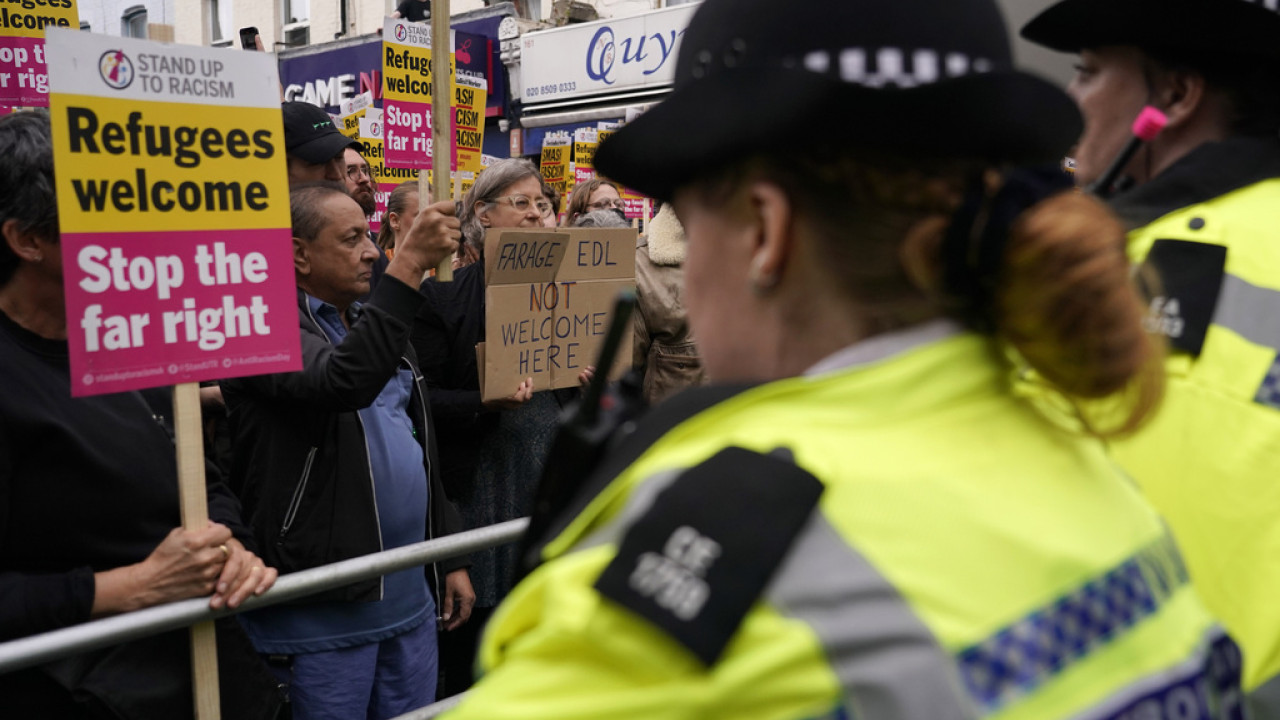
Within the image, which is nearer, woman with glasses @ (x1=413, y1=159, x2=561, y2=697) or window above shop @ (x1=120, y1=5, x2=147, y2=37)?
woman with glasses @ (x1=413, y1=159, x2=561, y2=697)

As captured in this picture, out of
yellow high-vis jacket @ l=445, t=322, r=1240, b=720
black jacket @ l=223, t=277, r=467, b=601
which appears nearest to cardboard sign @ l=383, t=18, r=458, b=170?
black jacket @ l=223, t=277, r=467, b=601

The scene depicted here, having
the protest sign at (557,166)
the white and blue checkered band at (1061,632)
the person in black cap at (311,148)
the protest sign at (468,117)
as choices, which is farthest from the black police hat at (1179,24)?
the protest sign at (557,166)

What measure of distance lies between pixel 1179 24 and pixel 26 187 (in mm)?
2137

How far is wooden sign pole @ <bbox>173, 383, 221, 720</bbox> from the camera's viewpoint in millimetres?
2178

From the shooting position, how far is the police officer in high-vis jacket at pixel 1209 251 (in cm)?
136

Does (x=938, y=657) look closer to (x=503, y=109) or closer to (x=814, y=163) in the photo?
(x=814, y=163)

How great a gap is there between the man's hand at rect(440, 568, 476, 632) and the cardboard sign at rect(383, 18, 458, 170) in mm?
3685

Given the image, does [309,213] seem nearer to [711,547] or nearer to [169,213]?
[169,213]

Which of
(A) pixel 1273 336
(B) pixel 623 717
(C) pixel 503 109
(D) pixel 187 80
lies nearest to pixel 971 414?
(B) pixel 623 717

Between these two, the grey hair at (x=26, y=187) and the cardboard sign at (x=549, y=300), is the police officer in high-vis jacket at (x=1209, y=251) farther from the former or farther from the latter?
the cardboard sign at (x=549, y=300)

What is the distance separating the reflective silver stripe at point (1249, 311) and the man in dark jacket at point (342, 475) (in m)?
1.97

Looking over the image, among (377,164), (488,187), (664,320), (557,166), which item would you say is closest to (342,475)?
(664,320)

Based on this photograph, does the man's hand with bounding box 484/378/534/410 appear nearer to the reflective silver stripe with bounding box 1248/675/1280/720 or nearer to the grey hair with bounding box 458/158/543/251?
the grey hair with bounding box 458/158/543/251

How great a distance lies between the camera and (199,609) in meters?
2.12
